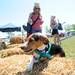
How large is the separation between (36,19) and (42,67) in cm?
528

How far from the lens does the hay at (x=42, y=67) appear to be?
19.4 ft

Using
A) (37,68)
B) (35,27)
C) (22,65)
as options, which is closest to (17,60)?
(22,65)

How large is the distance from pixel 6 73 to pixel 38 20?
5.20 m

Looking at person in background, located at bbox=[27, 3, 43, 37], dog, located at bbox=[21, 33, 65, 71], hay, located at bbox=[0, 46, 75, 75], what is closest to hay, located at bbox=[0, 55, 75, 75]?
hay, located at bbox=[0, 46, 75, 75]

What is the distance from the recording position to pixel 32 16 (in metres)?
11.4

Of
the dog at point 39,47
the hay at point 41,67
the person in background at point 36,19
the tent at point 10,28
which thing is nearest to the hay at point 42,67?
the hay at point 41,67

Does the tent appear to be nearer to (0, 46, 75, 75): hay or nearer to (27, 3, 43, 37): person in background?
(27, 3, 43, 37): person in background

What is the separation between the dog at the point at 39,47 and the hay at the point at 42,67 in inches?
4.6

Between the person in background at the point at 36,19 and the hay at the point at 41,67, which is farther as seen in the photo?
the person in background at the point at 36,19

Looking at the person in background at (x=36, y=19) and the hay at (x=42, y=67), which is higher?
the person in background at (x=36, y=19)

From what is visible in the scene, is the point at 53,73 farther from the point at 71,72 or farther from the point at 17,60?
the point at 17,60

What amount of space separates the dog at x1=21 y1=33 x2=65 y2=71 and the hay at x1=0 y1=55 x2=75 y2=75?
116 millimetres

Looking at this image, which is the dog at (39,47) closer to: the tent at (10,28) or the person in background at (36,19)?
the person in background at (36,19)

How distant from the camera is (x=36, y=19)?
1129 centimetres
